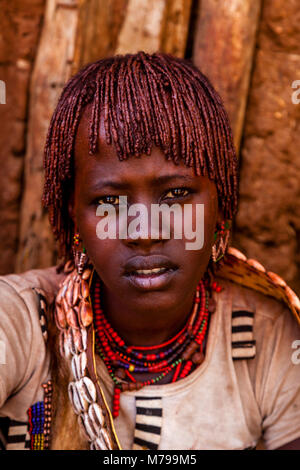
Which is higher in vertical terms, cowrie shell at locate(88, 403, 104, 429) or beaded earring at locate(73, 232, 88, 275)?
beaded earring at locate(73, 232, 88, 275)

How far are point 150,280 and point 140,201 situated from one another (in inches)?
7.7

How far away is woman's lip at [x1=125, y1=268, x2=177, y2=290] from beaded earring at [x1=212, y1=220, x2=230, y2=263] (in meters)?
0.28

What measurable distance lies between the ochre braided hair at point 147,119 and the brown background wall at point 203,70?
596 millimetres

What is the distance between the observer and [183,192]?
4.60 feet

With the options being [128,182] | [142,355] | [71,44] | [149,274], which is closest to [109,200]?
[128,182]

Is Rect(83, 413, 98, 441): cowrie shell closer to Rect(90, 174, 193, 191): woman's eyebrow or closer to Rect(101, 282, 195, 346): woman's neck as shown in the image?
Rect(101, 282, 195, 346): woman's neck

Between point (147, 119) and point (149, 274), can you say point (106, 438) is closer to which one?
point (149, 274)

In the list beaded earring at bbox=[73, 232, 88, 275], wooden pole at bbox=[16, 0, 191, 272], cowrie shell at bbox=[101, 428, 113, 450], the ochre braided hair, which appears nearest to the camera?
the ochre braided hair

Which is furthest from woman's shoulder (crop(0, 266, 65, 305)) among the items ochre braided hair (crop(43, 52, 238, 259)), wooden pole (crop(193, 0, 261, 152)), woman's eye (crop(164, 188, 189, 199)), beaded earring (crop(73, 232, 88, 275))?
wooden pole (crop(193, 0, 261, 152))

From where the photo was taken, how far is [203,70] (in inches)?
82.1

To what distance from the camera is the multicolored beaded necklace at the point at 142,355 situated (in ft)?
5.19

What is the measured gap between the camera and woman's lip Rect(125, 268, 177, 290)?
1.35m
